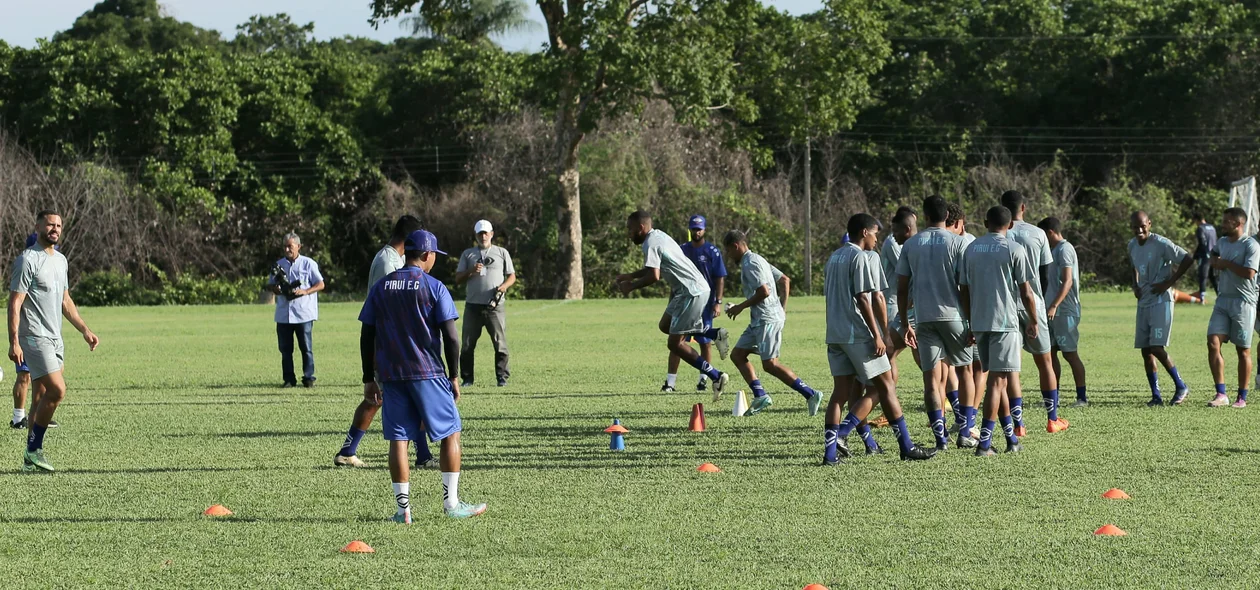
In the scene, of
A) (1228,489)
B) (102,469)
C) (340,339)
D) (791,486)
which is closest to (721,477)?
(791,486)

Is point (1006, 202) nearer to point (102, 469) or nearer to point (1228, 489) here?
point (1228, 489)

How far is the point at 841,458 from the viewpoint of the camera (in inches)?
396

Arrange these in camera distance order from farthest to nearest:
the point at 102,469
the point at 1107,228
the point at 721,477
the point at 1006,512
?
the point at 1107,228
the point at 102,469
the point at 721,477
the point at 1006,512

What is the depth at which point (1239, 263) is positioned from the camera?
43.4ft

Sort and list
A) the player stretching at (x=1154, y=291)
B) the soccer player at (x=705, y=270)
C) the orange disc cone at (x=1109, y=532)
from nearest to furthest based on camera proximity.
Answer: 1. the orange disc cone at (x=1109, y=532)
2. the player stretching at (x=1154, y=291)
3. the soccer player at (x=705, y=270)

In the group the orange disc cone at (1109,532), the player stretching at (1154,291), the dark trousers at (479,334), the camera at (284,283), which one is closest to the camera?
the orange disc cone at (1109,532)

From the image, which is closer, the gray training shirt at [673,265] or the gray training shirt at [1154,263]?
the gray training shirt at [1154,263]

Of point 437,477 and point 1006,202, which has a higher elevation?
point 1006,202

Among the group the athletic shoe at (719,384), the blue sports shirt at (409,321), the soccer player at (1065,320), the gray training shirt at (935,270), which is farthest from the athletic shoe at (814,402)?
the blue sports shirt at (409,321)

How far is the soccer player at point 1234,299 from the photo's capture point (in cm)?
1321

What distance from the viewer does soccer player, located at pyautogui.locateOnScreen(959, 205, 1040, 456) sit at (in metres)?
10.1

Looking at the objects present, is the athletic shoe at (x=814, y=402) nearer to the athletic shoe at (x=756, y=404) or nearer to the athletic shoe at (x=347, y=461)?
the athletic shoe at (x=756, y=404)

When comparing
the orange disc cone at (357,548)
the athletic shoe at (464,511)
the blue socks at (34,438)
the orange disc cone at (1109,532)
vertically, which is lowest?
the orange disc cone at (1109,532)

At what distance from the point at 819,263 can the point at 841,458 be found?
40363mm
